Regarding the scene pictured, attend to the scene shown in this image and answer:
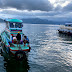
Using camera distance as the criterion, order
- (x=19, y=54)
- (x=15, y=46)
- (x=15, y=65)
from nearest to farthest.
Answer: (x=15, y=65) → (x=19, y=54) → (x=15, y=46)

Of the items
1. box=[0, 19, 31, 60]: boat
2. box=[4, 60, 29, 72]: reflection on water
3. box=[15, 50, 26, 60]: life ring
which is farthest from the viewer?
box=[0, 19, 31, 60]: boat

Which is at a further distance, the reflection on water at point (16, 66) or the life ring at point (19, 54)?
the life ring at point (19, 54)

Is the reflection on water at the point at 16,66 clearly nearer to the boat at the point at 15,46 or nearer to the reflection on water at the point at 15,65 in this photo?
the reflection on water at the point at 15,65

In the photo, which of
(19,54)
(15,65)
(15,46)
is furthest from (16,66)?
(15,46)

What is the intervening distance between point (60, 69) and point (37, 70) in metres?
3.94

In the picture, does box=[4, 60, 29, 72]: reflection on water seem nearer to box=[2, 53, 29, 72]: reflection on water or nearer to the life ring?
box=[2, 53, 29, 72]: reflection on water

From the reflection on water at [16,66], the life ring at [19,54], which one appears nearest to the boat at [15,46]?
the life ring at [19,54]

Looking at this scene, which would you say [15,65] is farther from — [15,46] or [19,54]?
[15,46]

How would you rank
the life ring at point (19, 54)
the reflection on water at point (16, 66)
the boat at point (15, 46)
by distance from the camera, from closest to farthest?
1. the reflection on water at point (16, 66)
2. the life ring at point (19, 54)
3. the boat at point (15, 46)

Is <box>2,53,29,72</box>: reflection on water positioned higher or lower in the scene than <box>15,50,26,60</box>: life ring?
lower

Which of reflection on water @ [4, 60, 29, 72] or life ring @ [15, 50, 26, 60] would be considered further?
life ring @ [15, 50, 26, 60]

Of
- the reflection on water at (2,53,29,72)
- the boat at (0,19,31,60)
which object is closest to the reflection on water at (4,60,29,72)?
the reflection on water at (2,53,29,72)

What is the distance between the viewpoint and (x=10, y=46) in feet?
70.8

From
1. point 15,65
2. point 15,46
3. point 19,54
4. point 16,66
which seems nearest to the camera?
point 16,66
